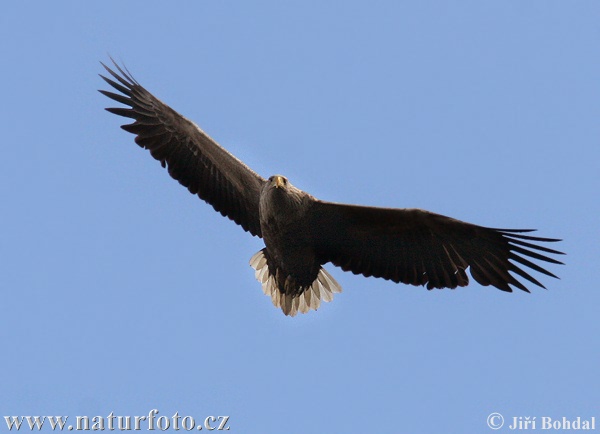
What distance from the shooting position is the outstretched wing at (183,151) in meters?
10.4

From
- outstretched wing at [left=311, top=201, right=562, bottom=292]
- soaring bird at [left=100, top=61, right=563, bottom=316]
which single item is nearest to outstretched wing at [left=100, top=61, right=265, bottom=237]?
soaring bird at [left=100, top=61, right=563, bottom=316]

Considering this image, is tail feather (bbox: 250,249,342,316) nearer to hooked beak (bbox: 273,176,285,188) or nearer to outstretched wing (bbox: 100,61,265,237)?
outstretched wing (bbox: 100,61,265,237)

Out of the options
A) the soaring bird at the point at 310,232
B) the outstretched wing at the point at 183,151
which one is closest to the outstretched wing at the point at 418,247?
the soaring bird at the point at 310,232

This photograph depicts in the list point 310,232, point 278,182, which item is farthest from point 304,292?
point 278,182

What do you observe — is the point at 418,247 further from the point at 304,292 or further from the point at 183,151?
the point at 183,151

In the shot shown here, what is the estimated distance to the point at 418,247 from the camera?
9758mm

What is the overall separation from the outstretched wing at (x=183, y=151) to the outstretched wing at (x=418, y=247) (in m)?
0.83

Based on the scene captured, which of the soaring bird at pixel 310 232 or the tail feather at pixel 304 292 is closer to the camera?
the soaring bird at pixel 310 232

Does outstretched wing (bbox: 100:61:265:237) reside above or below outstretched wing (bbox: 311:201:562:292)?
above

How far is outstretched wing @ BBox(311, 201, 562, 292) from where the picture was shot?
31.2 ft

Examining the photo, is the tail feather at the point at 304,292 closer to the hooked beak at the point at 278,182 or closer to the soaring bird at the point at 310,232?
the soaring bird at the point at 310,232

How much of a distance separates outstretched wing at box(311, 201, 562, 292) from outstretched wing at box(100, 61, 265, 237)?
2.72 feet

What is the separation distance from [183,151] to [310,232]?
1.47m

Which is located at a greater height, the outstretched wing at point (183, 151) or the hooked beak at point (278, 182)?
the outstretched wing at point (183, 151)
